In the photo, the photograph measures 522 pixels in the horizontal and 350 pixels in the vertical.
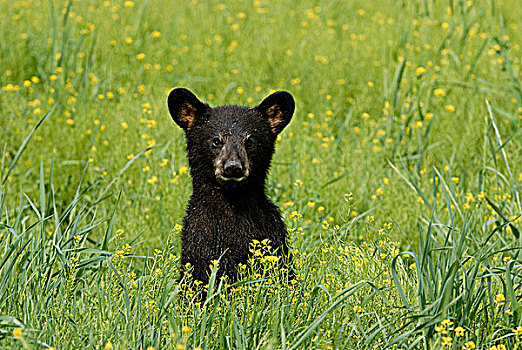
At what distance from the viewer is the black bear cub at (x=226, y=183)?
3.90 m

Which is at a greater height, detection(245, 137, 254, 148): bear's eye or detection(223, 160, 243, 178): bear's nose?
detection(245, 137, 254, 148): bear's eye

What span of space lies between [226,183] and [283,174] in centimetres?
202

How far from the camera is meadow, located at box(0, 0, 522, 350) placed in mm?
3379

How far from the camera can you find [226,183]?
3949 millimetres

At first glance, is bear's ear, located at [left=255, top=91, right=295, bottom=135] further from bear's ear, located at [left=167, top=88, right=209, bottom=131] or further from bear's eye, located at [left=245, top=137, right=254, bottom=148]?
bear's ear, located at [left=167, top=88, right=209, bottom=131]

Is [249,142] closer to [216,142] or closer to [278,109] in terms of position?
[216,142]

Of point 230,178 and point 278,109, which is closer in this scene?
point 230,178

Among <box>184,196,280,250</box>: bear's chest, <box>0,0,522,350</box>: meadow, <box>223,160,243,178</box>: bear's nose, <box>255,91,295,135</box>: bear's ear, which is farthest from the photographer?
<box>255,91,295,135</box>: bear's ear

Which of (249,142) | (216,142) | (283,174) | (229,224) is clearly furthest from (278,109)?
(283,174)

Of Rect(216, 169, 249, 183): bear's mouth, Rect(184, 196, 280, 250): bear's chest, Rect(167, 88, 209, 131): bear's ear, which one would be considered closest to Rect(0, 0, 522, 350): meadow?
Rect(184, 196, 280, 250): bear's chest

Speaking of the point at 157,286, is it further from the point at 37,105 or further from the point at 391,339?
the point at 37,105

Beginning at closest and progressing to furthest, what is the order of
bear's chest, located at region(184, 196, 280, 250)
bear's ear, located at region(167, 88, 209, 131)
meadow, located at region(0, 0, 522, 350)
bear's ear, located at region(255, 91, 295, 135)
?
meadow, located at region(0, 0, 522, 350) → bear's chest, located at region(184, 196, 280, 250) → bear's ear, located at region(167, 88, 209, 131) → bear's ear, located at region(255, 91, 295, 135)

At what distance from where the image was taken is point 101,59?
8.01 meters

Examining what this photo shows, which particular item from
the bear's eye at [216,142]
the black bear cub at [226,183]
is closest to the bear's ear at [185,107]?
the black bear cub at [226,183]
